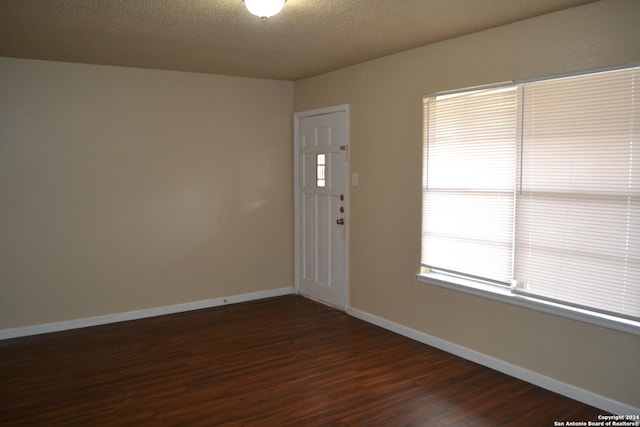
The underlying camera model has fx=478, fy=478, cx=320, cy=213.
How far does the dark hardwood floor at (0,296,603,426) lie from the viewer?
9.61 feet

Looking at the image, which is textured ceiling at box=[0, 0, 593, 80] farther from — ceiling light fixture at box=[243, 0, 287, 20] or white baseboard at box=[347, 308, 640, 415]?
white baseboard at box=[347, 308, 640, 415]

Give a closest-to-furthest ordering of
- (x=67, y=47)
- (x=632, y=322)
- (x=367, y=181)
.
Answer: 1. (x=632, y=322)
2. (x=67, y=47)
3. (x=367, y=181)

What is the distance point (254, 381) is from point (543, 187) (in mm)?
2410

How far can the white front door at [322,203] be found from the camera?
5.02 m

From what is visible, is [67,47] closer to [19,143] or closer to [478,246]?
[19,143]

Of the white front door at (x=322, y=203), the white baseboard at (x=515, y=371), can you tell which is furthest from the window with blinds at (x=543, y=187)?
the white front door at (x=322, y=203)

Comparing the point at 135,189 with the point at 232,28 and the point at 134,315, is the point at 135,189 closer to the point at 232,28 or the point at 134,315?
the point at 134,315

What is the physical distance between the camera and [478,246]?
3.67 meters

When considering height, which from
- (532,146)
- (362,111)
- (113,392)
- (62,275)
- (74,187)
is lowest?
(113,392)

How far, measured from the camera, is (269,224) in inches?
223

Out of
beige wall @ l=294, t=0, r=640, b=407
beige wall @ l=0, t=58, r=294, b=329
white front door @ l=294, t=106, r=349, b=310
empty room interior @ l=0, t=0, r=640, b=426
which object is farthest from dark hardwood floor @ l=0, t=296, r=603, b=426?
white front door @ l=294, t=106, r=349, b=310

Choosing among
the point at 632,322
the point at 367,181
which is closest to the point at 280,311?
the point at 367,181

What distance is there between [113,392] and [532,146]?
331 cm

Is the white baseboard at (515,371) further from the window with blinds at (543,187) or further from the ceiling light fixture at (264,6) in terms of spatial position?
Answer: the ceiling light fixture at (264,6)
